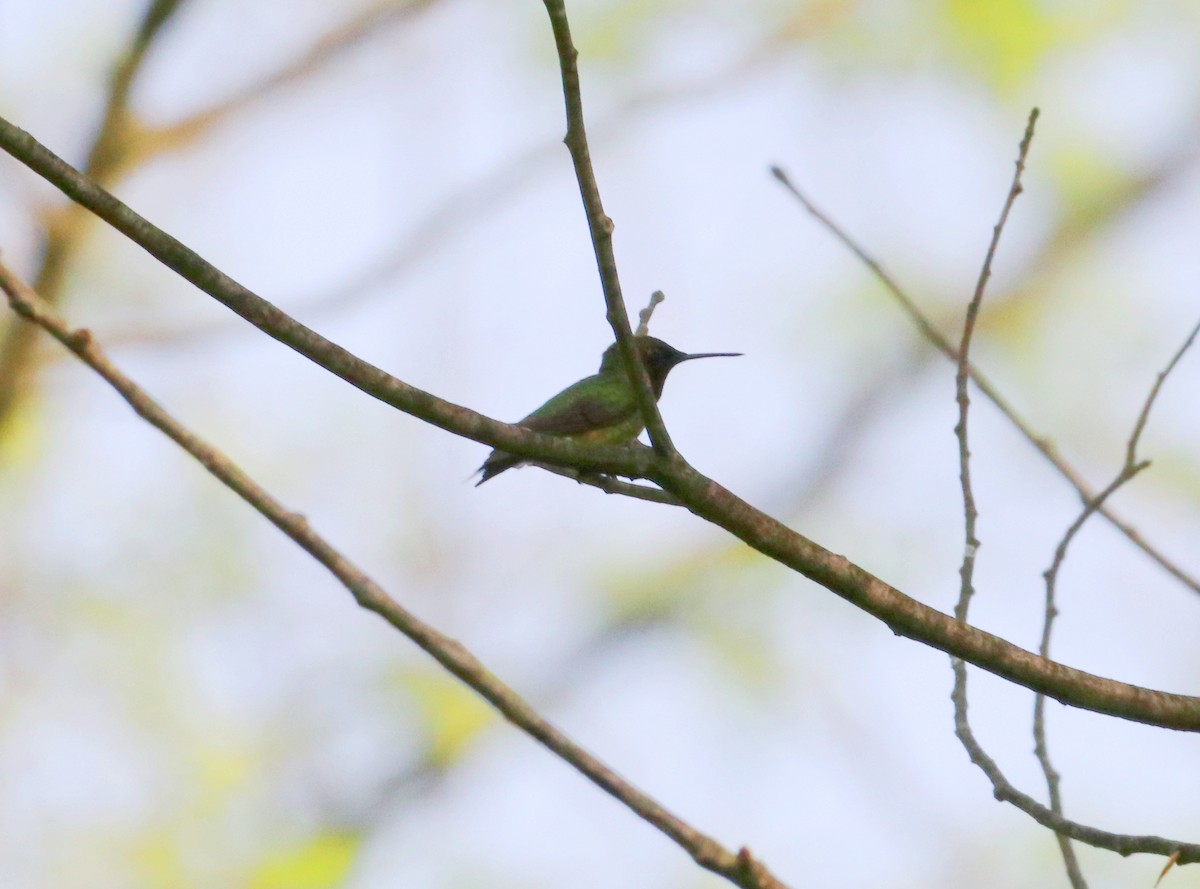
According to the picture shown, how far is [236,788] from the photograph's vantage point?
17000 millimetres

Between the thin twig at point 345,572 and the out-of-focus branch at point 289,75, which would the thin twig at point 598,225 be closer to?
the thin twig at point 345,572

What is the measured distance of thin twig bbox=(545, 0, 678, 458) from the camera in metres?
2.78

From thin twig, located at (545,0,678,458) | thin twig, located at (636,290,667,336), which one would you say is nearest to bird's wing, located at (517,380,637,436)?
thin twig, located at (636,290,667,336)

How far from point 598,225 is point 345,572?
153 cm

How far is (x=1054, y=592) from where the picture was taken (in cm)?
407

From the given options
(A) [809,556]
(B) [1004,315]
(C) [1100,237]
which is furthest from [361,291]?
(C) [1100,237]

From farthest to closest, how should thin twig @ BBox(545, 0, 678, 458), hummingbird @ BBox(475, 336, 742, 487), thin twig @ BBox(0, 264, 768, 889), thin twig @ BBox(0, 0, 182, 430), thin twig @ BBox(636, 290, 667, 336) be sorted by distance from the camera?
1. thin twig @ BBox(0, 0, 182, 430)
2. hummingbird @ BBox(475, 336, 742, 487)
3. thin twig @ BBox(636, 290, 667, 336)
4. thin twig @ BBox(0, 264, 768, 889)
5. thin twig @ BBox(545, 0, 678, 458)

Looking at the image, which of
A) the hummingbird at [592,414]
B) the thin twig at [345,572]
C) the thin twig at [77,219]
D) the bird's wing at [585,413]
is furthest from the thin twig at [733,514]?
the thin twig at [77,219]

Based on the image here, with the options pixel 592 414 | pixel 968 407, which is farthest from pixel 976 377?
pixel 592 414

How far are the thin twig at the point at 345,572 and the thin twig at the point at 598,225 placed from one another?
0.87m

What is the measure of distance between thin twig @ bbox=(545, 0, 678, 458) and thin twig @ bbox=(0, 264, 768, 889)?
870 millimetres

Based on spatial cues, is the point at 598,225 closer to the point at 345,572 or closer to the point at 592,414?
the point at 345,572

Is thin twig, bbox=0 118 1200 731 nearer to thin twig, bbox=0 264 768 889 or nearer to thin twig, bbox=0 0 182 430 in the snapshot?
thin twig, bbox=0 264 768 889

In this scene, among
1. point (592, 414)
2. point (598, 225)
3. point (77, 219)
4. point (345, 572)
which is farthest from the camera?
point (77, 219)
